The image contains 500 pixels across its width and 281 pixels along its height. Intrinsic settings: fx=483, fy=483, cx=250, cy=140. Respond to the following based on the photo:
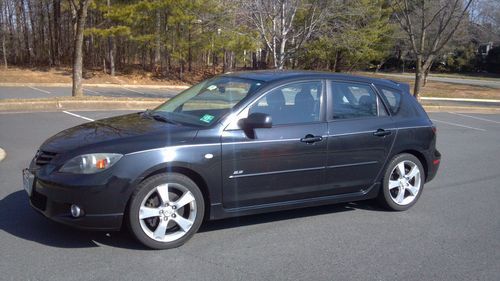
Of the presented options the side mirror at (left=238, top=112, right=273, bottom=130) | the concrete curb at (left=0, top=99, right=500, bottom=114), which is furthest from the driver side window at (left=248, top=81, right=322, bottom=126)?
the concrete curb at (left=0, top=99, right=500, bottom=114)

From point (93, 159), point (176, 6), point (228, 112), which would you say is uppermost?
point (176, 6)

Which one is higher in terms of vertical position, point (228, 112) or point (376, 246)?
point (228, 112)

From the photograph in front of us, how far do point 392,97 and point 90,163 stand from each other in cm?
356

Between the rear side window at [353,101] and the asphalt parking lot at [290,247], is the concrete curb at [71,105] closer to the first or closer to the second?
the asphalt parking lot at [290,247]

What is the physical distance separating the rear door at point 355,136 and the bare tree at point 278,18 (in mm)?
11869

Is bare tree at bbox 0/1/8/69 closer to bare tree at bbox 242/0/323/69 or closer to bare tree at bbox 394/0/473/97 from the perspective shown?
bare tree at bbox 242/0/323/69

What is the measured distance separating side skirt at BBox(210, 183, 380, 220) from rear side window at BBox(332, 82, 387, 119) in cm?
84

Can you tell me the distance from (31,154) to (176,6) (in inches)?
940

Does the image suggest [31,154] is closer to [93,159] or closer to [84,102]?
[93,159]

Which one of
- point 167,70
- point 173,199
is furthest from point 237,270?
point 167,70

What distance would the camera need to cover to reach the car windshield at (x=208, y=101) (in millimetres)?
4676

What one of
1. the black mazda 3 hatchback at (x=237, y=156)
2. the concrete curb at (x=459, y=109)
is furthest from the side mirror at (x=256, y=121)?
the concrete curb at (x=459, y=109)

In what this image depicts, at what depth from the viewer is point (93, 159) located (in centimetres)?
395

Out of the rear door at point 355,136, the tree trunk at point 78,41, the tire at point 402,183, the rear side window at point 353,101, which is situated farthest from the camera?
the tree trunk at point 78,41
